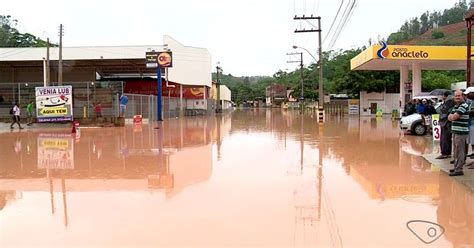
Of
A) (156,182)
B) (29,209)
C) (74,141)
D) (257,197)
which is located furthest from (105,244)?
(74,141)

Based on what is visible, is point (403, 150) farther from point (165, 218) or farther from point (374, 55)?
point (374, 55)

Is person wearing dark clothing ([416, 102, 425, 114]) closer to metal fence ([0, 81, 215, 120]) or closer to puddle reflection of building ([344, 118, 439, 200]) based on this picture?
puddle reflection of building ([344, 118, 439, 200])

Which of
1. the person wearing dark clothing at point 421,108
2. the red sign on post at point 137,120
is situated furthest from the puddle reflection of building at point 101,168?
the red sign on post at point 137,120

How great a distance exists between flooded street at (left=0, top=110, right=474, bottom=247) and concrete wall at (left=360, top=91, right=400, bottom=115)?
33.9 m

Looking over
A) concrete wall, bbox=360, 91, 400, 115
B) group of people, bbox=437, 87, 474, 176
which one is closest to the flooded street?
group of people, bbox=437, 87, 474, 176

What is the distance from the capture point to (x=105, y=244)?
5543mm

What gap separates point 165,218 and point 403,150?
10.5 metres

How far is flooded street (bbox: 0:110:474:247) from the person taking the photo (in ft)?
19.0

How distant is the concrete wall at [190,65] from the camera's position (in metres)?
51.3

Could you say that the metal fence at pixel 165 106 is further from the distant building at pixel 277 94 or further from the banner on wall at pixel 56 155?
the distant building at pixel 277 94

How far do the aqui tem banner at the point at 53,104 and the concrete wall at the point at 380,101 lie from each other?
92.9 feet

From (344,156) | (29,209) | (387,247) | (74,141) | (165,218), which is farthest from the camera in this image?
(74,141)
